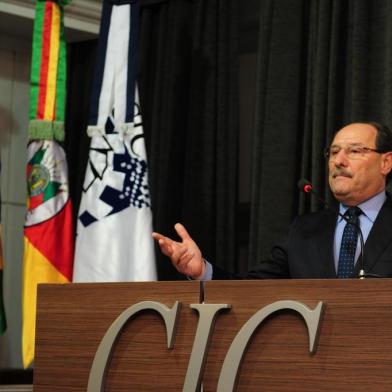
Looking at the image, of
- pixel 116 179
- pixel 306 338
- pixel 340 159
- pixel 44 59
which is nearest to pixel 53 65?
pixel 44 59

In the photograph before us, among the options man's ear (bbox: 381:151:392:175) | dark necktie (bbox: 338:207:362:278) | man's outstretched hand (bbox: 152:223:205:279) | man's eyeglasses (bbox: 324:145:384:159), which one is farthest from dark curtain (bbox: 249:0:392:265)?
man's outstretched hand (bbox: 152:223:205:279)

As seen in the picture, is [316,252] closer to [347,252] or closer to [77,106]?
[347,252]

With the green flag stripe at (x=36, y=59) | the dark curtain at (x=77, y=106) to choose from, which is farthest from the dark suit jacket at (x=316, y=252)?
the dark curtain at (x=77, y=106)

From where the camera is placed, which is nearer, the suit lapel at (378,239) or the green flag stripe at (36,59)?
the suit lapel at (378,239)

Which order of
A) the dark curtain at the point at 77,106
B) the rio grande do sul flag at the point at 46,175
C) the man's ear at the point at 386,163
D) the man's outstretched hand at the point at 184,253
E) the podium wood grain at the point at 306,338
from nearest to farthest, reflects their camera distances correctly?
the podium wood grain at the point at 306,338 < the man's outstretched hand at the point at 184,253 < the man's ear at the point at 386,163 < the rio grande do sul flag at the point at 46,175 < the dark curtain at the point at 77,106

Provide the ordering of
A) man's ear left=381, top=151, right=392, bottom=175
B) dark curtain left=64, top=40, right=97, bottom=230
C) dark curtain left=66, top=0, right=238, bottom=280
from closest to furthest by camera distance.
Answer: man's ear left=381, top=151, right=392, bottom=175, dark curtain left=66, top=0, right=238, bottom=280, dark curtain left=64, top=40, right=97, bottom=230

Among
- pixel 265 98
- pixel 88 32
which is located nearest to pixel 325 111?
pixel 265 98

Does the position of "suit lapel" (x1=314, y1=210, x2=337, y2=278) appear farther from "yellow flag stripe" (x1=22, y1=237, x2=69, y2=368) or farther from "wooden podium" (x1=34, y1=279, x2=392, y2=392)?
"yellow flag stripe" (x1=22, y1=237, x2=69, y2=368)

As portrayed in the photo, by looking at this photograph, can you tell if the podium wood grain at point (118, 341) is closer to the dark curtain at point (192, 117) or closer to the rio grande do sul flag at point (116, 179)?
the rio grande do sul flag at point (116, 179)

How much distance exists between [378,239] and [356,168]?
36 cm

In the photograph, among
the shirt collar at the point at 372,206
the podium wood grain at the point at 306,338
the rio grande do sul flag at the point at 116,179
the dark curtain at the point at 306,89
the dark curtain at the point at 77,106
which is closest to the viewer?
the podium wood grain at the point at 306,338

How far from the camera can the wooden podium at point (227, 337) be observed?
2156mm

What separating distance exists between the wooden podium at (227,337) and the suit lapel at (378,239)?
887 mm

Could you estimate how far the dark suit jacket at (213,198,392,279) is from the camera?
3.12m
